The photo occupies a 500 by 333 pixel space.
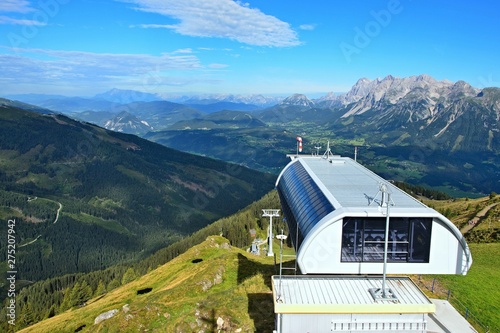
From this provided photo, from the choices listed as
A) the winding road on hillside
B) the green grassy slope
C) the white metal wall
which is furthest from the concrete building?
the winding road on hillside

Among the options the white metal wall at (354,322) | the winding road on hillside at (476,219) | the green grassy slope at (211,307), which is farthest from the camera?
the winding road on hillside at (476,219)

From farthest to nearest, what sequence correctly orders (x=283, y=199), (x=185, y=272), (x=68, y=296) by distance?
1. (x=68, y=296)
2. (x=185, y=272)
3. (x=283, y=199)

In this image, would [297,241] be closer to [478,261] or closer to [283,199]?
[283,199]

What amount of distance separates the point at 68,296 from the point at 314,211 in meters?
102

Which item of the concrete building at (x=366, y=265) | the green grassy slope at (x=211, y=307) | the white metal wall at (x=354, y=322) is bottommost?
the green grassy slope at (x=211, y=307)

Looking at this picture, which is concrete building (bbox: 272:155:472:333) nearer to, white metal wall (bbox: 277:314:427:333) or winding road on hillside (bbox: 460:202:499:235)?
white metal wall (bbox: 277:314:427:333)

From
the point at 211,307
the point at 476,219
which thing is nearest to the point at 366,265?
the point at 211,307

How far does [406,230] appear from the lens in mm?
30672

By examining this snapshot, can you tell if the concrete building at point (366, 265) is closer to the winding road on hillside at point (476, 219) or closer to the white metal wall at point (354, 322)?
the white metal wall at point (354, 322)

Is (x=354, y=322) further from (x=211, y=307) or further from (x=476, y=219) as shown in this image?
(x=476, y=219)

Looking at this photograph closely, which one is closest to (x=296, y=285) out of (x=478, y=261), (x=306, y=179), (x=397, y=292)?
(x=397, y=292)

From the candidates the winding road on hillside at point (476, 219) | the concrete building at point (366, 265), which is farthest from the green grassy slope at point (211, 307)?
the winding road on hillside at point (476, 219)

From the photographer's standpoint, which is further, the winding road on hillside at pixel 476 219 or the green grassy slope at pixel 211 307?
the winding road on hillside at pixel 476 219

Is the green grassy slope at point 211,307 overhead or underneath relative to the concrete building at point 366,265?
underneath
